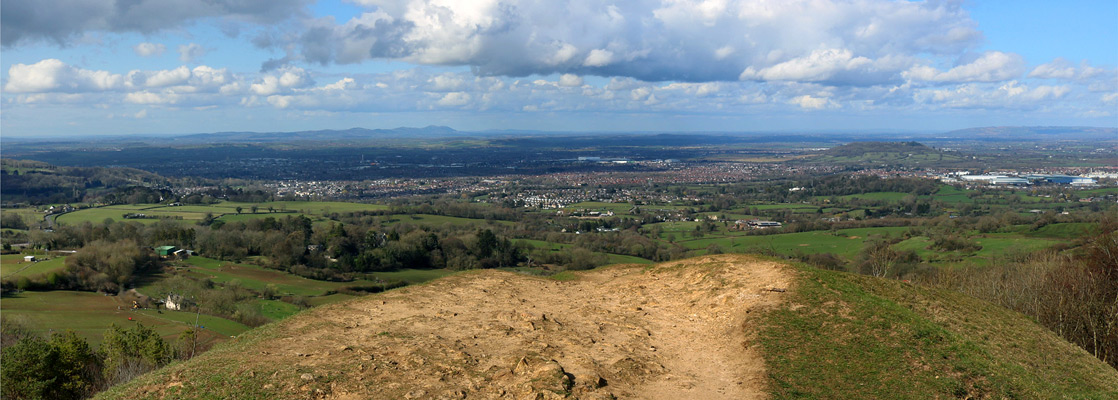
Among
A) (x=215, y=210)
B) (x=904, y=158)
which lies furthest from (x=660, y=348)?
(x=904, y=158)

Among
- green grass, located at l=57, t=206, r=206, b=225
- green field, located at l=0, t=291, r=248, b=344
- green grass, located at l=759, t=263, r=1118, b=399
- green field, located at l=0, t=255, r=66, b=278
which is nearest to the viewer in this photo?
green grass, located at l=759, t=263, r=1118, b=399

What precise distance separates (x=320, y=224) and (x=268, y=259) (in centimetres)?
1881

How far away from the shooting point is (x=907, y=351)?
1427cm

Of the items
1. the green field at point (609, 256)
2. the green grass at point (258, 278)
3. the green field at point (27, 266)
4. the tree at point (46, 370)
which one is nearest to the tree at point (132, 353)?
the tree at point (46, 370)

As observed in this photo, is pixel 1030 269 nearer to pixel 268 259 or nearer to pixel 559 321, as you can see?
pixel 559 321

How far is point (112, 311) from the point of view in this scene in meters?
40.2

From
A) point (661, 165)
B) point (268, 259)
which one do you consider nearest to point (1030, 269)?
point (268, 259)

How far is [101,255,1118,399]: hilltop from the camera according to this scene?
12.0 m

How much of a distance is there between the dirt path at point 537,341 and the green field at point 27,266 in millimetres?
44819

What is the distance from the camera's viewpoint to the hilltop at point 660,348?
12.0m

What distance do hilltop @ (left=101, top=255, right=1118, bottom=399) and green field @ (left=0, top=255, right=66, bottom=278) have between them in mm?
44710

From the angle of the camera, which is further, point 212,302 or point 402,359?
point 212,302

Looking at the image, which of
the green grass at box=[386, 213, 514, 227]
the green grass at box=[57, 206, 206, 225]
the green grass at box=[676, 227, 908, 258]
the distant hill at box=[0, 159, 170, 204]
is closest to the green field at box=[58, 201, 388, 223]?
the green grass at box=[57, 206, 206, 225]

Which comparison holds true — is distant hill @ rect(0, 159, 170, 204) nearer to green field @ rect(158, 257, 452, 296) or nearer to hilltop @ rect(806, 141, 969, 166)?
green field @ rect(158, 257, 452, 296)
